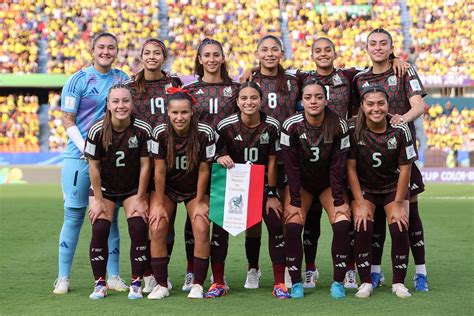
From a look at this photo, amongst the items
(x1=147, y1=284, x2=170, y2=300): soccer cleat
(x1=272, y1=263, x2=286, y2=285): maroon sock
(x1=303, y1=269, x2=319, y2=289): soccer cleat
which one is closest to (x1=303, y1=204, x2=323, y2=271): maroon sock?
(x1=303, y1=269, x2=319, y2=289): soccer cleat

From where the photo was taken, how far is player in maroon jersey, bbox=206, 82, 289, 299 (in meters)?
6.72

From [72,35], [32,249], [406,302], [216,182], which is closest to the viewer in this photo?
[406,302]

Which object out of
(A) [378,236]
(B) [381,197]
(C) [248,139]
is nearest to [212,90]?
(C) [248,139]

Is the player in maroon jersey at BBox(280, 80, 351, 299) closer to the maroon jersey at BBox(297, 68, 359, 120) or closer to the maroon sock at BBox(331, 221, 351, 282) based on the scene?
the maroon sock at BBox(331, 221, 351, 282)

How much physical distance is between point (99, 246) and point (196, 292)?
0.87 meters

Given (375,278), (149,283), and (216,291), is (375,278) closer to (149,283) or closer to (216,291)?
(216,291)

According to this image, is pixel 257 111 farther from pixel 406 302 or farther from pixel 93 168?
pixel 406 302

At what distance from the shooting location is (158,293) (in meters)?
6.57

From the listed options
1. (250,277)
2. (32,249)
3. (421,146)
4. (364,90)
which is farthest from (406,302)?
(421,146)

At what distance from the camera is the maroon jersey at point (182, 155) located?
6.66 m

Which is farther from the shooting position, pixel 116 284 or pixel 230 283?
pixel 230 283

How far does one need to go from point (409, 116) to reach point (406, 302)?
5.15 feet

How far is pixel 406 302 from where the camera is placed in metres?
6.34

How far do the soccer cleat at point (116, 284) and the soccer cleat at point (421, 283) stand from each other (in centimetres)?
245
